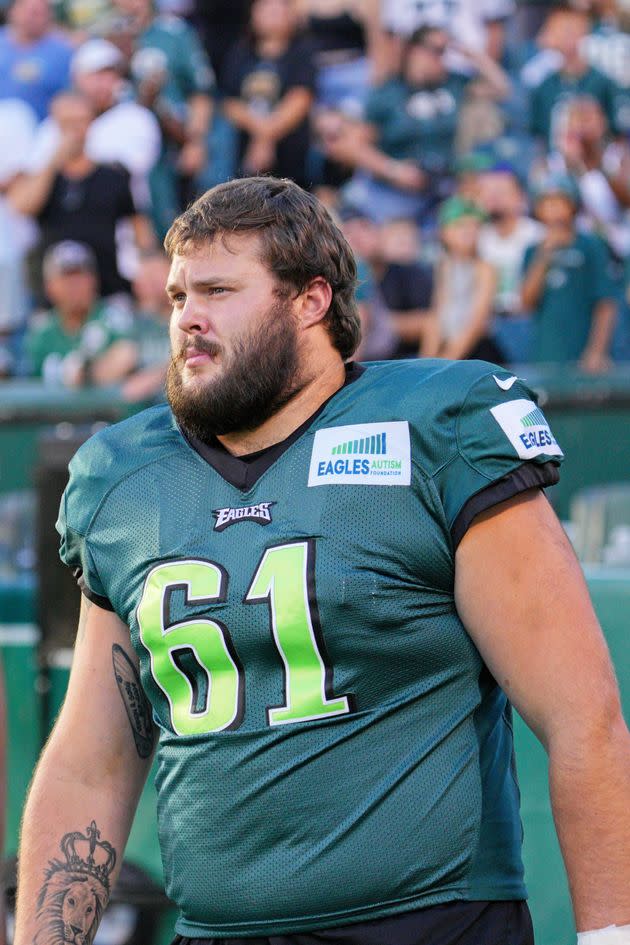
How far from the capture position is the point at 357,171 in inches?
346

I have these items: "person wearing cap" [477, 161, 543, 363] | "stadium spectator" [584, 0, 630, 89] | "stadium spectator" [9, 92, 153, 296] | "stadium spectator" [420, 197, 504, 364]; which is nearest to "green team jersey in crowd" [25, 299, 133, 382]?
"stadium spectator" [9, 92, 153, 296]

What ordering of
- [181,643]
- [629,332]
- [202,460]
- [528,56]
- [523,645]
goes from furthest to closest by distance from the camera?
[528,56], [629,332], [202,460], [181,643], [523,645]

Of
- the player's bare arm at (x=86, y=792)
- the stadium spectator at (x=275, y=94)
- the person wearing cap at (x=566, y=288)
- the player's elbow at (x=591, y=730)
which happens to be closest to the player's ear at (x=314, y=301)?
the player's bare arm at (x=86, y=792)

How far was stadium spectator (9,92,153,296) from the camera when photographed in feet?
28.4

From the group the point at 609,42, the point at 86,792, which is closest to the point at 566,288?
the point at 609,42

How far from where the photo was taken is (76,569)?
2.67 metres

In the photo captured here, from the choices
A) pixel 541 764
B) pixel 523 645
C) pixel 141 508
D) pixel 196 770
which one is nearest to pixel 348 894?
pixel 196 770

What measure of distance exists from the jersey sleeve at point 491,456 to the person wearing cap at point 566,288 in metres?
5.53

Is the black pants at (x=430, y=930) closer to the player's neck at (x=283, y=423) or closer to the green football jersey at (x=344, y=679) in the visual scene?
the green football jersey at (x=344, y=679)

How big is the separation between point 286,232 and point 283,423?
0.35 meters

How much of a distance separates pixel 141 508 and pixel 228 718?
43cm

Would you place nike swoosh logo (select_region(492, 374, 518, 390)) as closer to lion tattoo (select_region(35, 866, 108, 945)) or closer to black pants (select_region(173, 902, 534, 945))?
black pants (select_region(173, 902, 534, 945))

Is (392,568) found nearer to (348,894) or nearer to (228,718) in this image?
(228,718)

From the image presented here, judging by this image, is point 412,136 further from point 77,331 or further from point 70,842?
point 70,842
